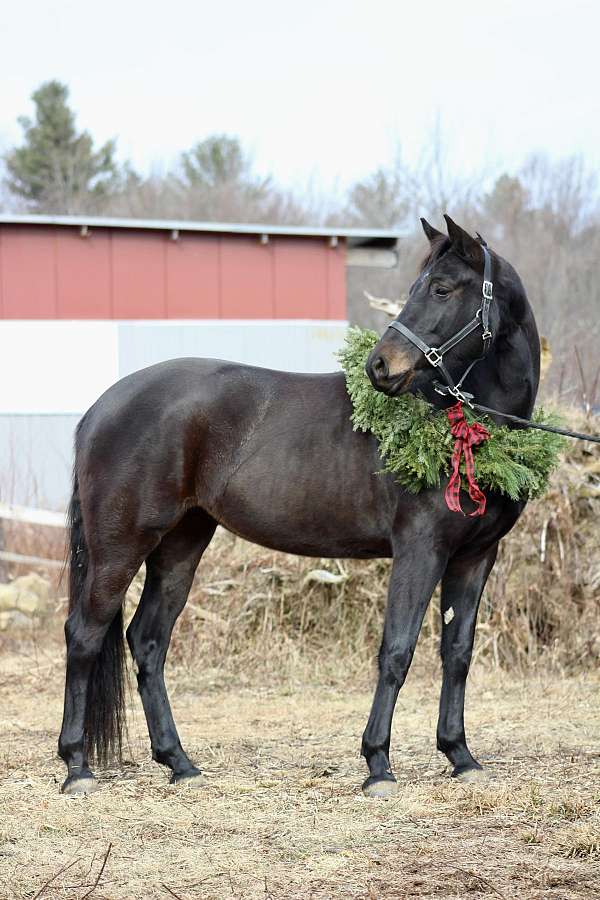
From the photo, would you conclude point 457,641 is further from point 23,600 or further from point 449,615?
point 23,600

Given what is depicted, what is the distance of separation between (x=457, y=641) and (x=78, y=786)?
184 centimetres

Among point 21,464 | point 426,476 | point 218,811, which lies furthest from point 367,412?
point 21,464

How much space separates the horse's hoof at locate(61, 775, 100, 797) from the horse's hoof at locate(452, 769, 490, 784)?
1643 millimetres

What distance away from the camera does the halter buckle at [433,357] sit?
424 cm

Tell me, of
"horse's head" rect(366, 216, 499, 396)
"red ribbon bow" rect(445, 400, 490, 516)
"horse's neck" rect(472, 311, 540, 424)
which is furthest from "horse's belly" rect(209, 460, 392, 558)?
"horse's neck" rect(472, 311, 540, 424)

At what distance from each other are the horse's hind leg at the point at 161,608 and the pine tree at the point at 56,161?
1161 inches

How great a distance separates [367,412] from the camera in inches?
175

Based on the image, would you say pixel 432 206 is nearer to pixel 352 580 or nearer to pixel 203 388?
pixel 352 580

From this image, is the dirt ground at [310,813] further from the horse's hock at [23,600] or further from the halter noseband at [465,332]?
the horse's hock at [23,600]

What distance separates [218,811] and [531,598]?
372 cm

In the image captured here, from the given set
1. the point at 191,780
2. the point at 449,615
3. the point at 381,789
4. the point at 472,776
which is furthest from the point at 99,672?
the point at 472,776

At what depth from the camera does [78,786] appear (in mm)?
4484

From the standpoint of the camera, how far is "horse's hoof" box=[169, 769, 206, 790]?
457 cm

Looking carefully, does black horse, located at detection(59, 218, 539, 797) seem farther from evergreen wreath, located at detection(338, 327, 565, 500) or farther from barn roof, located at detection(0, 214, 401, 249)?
barn roof, located at detection(0, 214, 401, 249)
